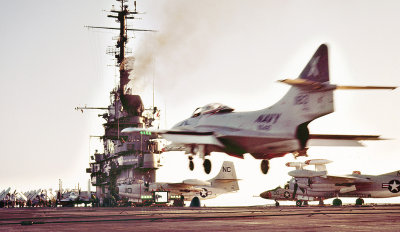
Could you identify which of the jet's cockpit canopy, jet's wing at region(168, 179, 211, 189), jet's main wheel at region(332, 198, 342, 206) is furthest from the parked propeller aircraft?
jet's wing at region(168, 179, 211, 189)

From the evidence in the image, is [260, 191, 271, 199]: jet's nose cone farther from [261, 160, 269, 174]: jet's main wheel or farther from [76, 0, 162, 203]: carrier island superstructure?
[261, 160, 269, 174]: jet's main wheel

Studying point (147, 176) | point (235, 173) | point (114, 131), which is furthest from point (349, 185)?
point (114, 131)

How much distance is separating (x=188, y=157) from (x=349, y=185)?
2004 inches

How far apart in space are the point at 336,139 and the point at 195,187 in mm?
61058

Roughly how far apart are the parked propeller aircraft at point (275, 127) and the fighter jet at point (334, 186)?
42.8 metres

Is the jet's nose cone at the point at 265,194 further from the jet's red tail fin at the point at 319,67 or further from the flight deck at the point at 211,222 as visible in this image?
the jet's red tail fin at the point at 319,67

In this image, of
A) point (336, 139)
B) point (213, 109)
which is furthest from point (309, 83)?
point (213, 109)

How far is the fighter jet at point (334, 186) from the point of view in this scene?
69.4 meters

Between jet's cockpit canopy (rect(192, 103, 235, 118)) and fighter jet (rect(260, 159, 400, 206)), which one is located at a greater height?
jet's cockpit canopy (rect(192, 103, 235, 118))

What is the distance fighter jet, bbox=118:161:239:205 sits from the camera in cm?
8138

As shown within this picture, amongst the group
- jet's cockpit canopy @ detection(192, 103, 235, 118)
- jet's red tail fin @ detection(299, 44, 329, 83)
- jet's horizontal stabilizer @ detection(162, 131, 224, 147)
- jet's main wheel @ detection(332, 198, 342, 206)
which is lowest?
jet's main wheel @ detection(332, 198, 342, 206)

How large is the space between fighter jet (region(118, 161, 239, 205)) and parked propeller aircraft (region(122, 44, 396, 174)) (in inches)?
2110

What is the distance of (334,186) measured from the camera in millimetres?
73875

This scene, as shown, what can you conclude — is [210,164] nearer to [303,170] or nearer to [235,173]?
[303,170]
